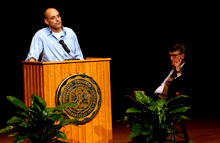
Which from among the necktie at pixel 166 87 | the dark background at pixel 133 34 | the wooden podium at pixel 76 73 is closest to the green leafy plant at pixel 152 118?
A: the wooden podium at pixel 76 73

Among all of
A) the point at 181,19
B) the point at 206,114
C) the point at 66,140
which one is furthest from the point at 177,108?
the point at 181,19

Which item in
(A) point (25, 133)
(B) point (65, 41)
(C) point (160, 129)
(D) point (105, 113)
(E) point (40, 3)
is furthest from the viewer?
(E) point (40, 3)

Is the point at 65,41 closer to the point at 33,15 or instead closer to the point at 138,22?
the point at 33,15

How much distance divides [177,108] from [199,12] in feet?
11.7

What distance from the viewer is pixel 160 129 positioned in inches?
138

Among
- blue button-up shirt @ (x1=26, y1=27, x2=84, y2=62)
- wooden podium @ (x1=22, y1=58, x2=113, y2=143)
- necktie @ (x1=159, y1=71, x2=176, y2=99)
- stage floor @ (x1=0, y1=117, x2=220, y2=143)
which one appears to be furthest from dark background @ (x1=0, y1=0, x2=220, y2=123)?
wooden podium @ (x1=22, y1=58, x2=113, y2=143)

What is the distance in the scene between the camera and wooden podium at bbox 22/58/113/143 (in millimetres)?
3432

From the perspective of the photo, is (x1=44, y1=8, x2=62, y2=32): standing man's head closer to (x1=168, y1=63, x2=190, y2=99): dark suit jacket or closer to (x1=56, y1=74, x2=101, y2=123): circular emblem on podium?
(x1=56, y1=74, x2=101, y2=123): circular emblem on podium

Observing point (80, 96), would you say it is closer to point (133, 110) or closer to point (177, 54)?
point (133, 110)

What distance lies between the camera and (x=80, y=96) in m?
3.57

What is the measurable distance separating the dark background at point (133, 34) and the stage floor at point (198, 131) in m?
0.45

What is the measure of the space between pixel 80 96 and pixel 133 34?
142 inches

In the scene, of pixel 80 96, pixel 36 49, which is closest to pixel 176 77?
pixel 80 96

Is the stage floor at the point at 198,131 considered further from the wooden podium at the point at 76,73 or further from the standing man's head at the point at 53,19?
the standing man's head at the point at 53,19
